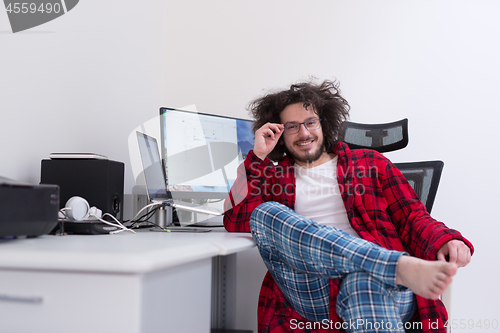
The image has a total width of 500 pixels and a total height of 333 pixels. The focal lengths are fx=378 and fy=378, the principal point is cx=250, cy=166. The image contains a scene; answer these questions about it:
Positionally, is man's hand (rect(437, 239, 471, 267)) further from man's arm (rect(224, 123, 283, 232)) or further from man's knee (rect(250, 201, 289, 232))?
man's arm (rect(224, 123, 283, 232))

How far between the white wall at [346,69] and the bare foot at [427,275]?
1333mm

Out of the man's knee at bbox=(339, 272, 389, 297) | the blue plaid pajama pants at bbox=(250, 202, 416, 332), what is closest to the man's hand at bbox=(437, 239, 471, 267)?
the blue plaid pajama pants at bbox=(250, 202, 416, 332)

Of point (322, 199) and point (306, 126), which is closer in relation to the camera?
point (322, 199)

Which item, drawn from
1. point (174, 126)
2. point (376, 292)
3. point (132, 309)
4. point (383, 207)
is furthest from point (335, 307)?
point (174, 126)

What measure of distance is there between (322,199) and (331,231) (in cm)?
48

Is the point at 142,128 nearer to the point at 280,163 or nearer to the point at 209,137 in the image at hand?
the point at 209,137

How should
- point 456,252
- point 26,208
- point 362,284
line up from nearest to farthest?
point 26,208
point 362,284
point 456,252

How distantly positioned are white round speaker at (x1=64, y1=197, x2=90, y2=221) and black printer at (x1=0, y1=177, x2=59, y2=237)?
0.29m

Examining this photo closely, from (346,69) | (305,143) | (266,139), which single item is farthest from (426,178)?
(346,69)

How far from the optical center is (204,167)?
154 cm

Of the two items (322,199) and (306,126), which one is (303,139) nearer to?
(306,126)

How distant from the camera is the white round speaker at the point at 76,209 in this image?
110cm

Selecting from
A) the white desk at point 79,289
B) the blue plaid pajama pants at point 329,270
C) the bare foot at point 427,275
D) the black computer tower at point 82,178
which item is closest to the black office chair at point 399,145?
the blue plaid pajama pants at point 329,270

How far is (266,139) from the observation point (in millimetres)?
1492
